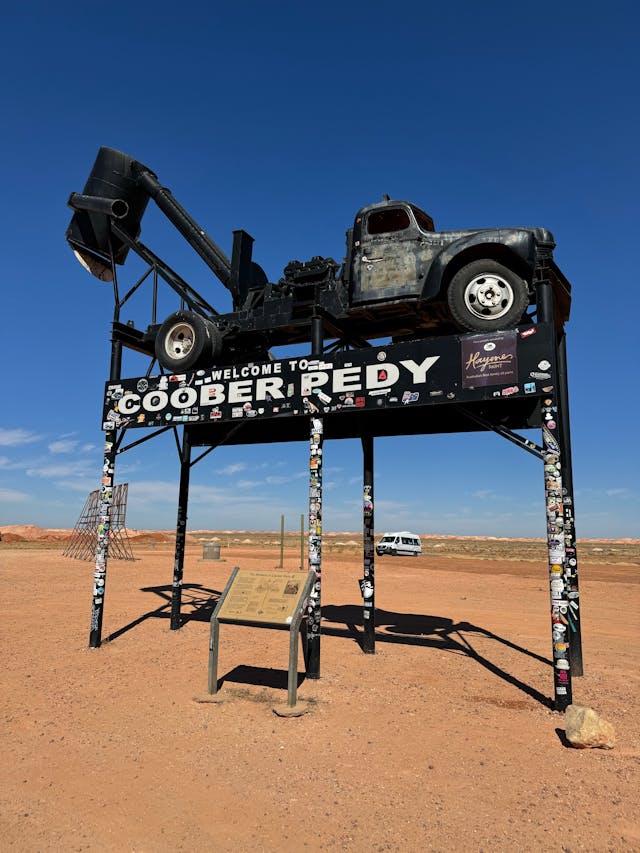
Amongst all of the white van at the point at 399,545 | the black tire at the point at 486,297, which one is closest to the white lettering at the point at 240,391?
the black tire at the point at 486,297

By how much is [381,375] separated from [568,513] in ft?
13.3

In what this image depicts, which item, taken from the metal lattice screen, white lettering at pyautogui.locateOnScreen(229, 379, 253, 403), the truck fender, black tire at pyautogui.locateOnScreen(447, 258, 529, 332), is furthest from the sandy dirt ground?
the metal lattice screen

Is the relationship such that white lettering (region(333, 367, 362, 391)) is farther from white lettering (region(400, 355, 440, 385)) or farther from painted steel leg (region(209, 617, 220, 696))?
painted steel leg (region(209, 617, 220, 696))

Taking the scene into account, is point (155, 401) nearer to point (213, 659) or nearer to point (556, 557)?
point (213, 659)

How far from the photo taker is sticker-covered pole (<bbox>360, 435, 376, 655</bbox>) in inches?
409

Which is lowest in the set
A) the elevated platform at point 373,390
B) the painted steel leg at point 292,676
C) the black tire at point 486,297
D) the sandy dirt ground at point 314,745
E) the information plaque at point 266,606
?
the sandy dirt ground at point 314,745

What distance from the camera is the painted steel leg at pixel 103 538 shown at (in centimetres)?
1080

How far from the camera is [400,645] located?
11.2 metres

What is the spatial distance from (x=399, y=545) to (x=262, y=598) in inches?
1322

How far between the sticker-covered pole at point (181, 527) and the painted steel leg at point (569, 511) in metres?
7.90

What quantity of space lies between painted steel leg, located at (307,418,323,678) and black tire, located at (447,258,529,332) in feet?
10.1

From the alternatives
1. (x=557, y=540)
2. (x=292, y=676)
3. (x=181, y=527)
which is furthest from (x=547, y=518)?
(x=181, y=527)

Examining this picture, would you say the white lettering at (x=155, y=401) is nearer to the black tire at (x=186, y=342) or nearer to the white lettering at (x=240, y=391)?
the black tire at (x=186, y=342)

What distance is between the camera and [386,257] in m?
10.3
